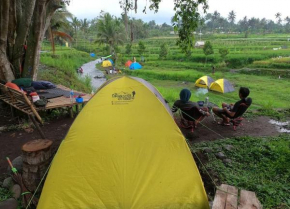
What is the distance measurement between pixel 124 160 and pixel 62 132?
3319 millimetres

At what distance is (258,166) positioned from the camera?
4070mm

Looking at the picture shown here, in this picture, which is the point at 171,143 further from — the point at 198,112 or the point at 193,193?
the point at 198,112

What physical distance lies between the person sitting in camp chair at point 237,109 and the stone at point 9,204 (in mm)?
5196

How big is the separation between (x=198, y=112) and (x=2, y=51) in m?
5.79

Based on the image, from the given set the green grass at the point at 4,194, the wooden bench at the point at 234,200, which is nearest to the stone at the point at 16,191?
the green grass at the point at 4,194

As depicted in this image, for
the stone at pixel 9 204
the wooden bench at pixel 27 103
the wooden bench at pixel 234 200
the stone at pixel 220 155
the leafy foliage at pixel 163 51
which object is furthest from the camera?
the leafy foliage at pixel 163 51

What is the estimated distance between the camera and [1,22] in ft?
19.6

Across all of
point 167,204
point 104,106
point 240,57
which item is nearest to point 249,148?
point 167,204

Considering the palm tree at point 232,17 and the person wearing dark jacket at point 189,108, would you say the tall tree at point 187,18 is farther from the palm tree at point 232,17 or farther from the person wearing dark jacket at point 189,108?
the palm tree at point 232,17

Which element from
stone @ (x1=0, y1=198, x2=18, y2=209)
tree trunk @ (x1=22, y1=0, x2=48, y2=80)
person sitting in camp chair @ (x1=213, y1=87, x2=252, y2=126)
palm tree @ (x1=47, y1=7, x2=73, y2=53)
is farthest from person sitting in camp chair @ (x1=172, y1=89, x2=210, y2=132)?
palm tree @ (x1=47, y1=7, x2=73, y2=53)

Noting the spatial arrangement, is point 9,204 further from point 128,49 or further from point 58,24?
point 128,49

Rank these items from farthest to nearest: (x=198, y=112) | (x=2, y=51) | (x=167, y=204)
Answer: (x=2, y=51)
(x=198, y=112)
(x=167, y=204)

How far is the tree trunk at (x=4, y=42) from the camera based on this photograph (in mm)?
5805

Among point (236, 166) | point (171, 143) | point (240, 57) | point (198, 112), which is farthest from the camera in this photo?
point (240, 57)
